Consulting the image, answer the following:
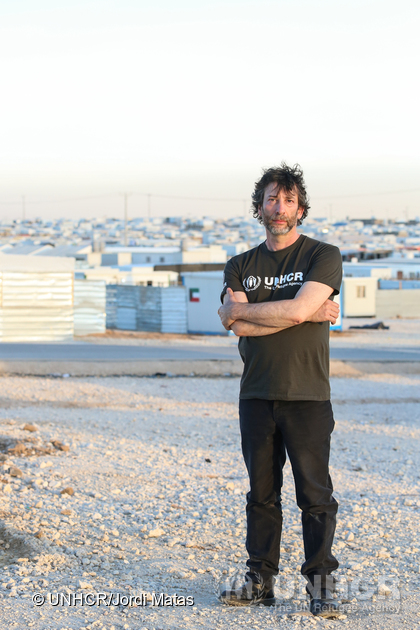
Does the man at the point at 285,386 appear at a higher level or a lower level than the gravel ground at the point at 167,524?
higher

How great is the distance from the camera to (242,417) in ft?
12.3

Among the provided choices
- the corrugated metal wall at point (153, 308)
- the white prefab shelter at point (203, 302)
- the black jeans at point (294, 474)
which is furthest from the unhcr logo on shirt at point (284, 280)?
the corrugated metal wall at point (153, 308)

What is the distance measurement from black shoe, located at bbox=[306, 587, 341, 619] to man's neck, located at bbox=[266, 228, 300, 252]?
1.74 m

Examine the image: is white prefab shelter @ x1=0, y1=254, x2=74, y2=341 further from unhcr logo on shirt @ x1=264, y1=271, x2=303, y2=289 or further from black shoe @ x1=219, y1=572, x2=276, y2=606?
black shoe @ x1=219, y1=572, x2=276, y2=606

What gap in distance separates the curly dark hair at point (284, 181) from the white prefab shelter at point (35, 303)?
19948mm

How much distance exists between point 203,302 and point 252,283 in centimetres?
2538

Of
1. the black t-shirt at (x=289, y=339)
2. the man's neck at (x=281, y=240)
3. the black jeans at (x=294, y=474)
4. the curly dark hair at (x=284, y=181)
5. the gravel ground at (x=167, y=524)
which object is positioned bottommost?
the gravel ground at (x=167, y=524)

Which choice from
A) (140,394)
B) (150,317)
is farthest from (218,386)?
(150,317)

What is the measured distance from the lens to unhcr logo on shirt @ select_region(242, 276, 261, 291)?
381cm

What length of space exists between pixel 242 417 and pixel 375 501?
274 cm

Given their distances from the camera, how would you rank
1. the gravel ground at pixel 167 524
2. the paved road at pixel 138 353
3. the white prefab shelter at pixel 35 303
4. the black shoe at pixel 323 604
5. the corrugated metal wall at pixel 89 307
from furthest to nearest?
the corrugated metal wall at pixel 89 307 < the white prefab shelter at pixel 35 303 < the paved road at pixel 138 353 < the gravel ground at pixel 167 524 < the black shoe at pixel 323 604

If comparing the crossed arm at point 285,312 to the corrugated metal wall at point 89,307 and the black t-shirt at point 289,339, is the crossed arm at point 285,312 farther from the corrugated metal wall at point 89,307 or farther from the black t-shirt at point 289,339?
the corrugated metal wall at point 89,307

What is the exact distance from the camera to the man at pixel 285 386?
3.58 m

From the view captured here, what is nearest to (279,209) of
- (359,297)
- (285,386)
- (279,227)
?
(279,227)
